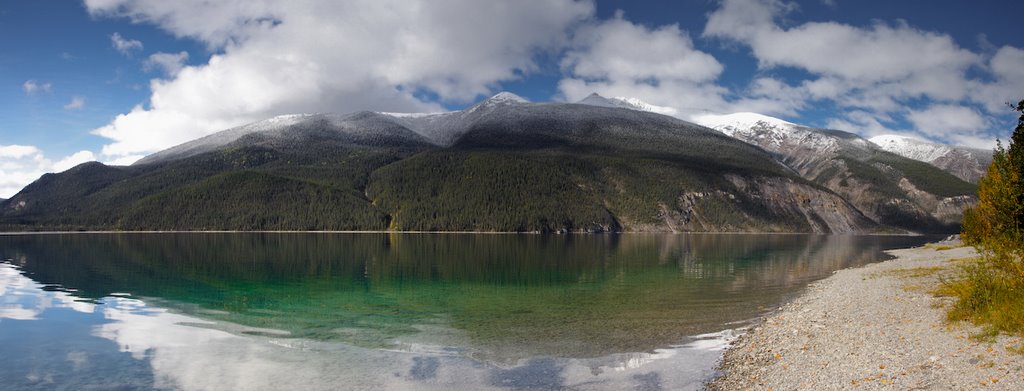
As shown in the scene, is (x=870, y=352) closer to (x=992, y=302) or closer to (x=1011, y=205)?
(x=992, y=302)

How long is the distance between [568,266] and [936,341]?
54.7 metres

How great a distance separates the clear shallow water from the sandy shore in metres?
2.03

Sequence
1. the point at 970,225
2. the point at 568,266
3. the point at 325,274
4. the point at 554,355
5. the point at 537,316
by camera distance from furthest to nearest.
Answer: the point at 970,225 < the point at 568,266 < the point at 325,274 < the point at 537,316 < the point at 554,355

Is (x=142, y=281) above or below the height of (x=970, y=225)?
below

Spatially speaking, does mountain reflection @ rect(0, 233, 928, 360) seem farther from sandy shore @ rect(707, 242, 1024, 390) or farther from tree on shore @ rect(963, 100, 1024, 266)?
tree on shore @ rect(963, 100, 1024, 266)

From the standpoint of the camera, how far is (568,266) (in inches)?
2953

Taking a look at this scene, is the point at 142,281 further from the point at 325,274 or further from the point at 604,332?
the point at 604,332

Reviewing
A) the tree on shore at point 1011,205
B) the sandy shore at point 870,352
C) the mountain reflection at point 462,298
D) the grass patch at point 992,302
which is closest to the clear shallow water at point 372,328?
the mountain reflection at point 462,298

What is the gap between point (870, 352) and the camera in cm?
2073

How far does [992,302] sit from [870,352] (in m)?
6.77

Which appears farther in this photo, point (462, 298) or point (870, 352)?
point (462, 298)

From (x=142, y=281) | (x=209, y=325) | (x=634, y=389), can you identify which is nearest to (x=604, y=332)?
(x=634, y=389)

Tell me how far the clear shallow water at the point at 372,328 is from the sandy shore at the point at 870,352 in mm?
2029

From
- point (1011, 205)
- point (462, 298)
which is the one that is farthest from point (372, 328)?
point (1011, 205)
